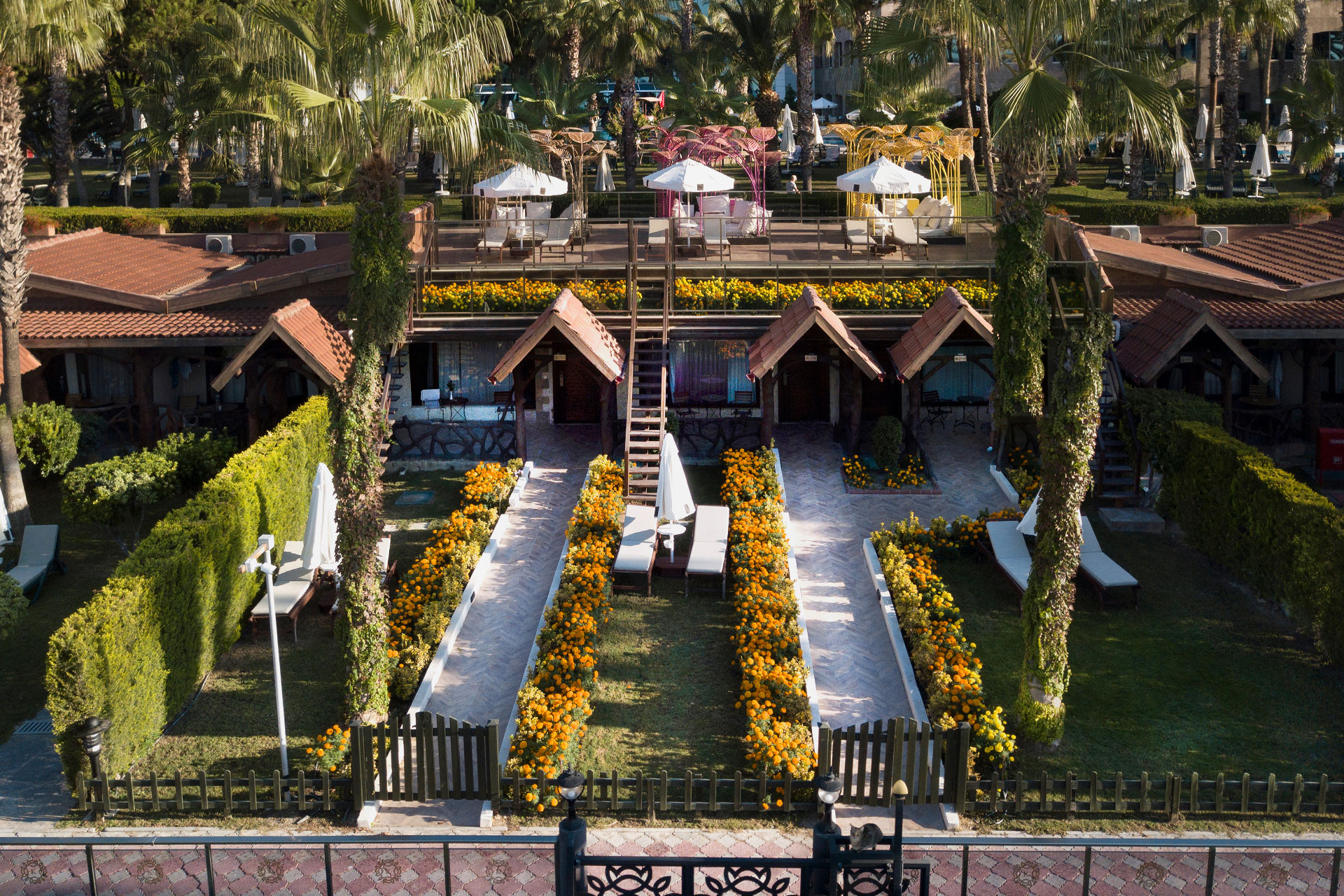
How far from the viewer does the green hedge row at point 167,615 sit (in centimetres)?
1441

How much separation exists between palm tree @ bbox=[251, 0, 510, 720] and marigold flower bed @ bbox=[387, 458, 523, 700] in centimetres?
98

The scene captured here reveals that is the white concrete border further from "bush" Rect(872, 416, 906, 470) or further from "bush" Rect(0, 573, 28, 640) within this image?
"bush" Rect(872, 416, 906, 470)

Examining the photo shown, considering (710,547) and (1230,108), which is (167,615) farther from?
(1230,108)

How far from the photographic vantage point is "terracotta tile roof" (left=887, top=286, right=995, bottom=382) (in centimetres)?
2395

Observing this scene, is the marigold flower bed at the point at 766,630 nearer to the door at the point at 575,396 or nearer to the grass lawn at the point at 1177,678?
the grass lawn at the point at 1177,678

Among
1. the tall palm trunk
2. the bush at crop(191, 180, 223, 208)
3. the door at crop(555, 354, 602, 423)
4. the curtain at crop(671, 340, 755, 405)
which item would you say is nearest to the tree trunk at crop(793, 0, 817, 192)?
the curtain at crop(671, 340, 755, 405)

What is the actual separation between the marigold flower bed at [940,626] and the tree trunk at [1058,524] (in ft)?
1.86

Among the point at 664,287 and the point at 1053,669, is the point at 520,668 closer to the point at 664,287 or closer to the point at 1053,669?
the point at 1053,669

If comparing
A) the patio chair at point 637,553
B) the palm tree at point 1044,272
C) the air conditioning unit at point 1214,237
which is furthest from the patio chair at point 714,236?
the palm tree at point 1044,272

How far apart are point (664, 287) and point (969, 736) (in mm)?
15182

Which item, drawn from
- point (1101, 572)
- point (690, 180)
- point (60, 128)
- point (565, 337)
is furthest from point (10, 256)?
point (60, 128)

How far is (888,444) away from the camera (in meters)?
24.9

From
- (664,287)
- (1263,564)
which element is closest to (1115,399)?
(1263,564)

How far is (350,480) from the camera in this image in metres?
15.9
